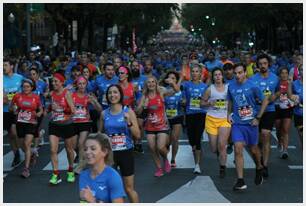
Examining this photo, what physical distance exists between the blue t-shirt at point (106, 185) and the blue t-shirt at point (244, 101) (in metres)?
4.07

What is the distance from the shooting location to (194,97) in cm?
1038

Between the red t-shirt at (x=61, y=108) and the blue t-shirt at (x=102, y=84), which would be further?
the blue t-shirt at (x=102, y=84)

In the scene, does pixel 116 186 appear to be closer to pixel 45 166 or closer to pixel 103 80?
pixel 45 166

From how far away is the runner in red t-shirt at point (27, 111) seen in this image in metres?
10.1

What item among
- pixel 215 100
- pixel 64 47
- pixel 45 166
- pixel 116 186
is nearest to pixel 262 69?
pixel 215 100

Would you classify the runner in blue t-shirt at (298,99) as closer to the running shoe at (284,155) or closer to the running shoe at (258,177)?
the running shoe at (284,155)

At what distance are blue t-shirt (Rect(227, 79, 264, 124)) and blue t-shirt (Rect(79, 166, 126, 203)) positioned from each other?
407cm

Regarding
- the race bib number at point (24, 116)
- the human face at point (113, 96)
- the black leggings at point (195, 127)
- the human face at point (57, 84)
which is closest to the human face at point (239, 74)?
the black leggings at point (195, 127)

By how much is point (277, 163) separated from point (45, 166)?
11.8 feet

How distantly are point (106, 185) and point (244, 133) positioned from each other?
412cm

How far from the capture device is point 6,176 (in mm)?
10125

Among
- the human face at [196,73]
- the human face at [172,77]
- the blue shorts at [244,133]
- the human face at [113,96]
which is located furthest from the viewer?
the human face at [172,77]

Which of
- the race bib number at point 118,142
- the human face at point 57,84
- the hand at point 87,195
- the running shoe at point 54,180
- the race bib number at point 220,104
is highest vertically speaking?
the human face at point 57,84

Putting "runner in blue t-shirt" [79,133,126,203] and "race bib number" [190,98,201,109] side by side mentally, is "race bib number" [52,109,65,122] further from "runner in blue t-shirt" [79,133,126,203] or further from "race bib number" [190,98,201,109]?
"runner in blue t-shirt" [79,133,126,203]
